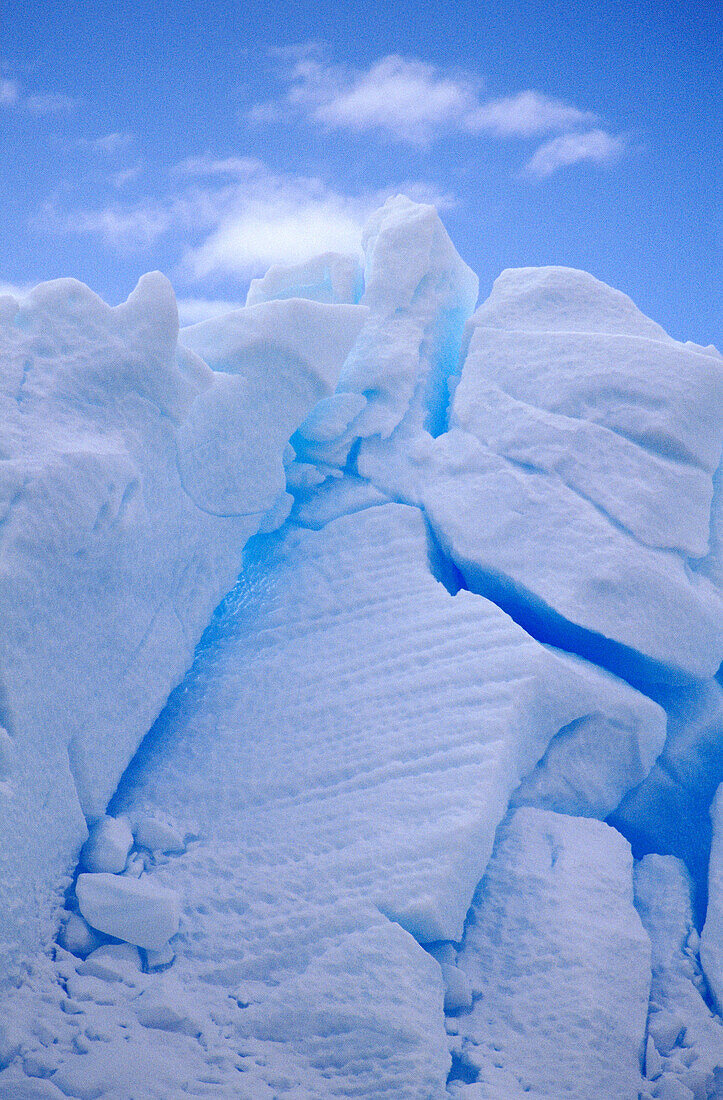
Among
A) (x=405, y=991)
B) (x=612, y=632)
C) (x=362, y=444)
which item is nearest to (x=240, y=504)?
(x=362, y=444)

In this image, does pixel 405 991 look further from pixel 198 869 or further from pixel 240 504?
pixel 240 504

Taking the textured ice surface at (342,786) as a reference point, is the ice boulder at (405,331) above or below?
above

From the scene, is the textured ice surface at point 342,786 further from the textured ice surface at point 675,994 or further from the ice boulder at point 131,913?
the textured ice surface at point 675,994

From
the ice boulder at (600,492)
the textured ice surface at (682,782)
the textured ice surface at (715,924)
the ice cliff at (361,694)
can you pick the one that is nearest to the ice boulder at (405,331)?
the ice cliff at (361,694)

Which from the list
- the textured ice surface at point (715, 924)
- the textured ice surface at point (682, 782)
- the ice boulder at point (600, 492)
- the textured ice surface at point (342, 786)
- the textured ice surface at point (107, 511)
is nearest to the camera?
the textured ice surface at point (342, 786)

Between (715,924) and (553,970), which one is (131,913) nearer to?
(553,970)

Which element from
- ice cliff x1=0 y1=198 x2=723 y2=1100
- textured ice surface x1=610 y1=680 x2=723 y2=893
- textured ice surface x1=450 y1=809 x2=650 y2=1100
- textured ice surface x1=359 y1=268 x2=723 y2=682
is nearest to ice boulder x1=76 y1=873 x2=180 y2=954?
ice cliff x1=0 y1=198 x2=723 y2=1100
